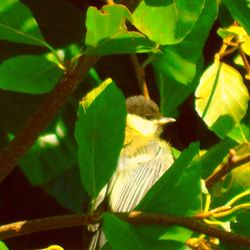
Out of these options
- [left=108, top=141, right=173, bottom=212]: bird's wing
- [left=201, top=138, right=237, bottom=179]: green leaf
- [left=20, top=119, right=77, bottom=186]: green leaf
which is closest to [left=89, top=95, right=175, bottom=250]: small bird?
[left=108, top=141, right=173, bottom=212]: bird's wing

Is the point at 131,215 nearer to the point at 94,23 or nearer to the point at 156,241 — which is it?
the point at 156,241

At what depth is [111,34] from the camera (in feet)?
4.24

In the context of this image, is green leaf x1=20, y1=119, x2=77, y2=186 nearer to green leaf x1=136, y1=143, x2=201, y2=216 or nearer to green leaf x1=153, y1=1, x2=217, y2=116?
green leaf x1=153, y1=1, x2=217, y2=116

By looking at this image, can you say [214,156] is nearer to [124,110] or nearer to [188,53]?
[188,53]

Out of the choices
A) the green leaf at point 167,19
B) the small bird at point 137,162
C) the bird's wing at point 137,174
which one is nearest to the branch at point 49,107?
the green leaf at point 167,19

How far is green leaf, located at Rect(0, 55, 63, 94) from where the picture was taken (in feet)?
4.50

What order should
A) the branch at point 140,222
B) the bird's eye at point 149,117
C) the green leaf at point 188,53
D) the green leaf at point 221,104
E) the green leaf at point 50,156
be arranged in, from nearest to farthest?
1. the branch at point 140,222
2. the green leaf at point 188,53
3. the green leaf at point 221,104
4. the green leaf at point 50,156
5. the bird's eye at point 149,117

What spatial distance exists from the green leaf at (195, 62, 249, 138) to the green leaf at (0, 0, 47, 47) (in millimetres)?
508

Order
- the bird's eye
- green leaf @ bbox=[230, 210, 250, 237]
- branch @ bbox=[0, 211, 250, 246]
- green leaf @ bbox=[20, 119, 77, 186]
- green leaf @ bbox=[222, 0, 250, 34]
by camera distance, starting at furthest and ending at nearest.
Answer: the bird's eye < green leaf @ bbox=[20, 119, 77, 186] < green leaf @ bbox=[222, 0, 250, 34] < green leaf @ bbox=[230, 210, 250, 237] < branch @ bbox=[0, 211, 250, 246]

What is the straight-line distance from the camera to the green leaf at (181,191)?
1285mm

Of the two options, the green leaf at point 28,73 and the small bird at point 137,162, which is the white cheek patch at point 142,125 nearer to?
the small bird at point 137,162

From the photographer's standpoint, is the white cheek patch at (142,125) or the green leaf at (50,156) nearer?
the green leaf at (50,156)

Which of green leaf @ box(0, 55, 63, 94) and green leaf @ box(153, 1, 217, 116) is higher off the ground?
green leaf @ box(0, 55, 63, 94)

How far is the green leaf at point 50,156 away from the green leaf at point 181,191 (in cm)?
82
